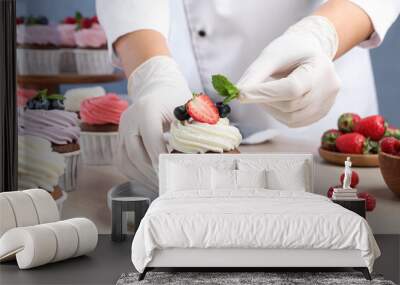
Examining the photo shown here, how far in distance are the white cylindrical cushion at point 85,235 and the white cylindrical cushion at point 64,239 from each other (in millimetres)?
30

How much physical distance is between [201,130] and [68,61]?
0.88 m

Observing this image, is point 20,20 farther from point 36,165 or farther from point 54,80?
point 36,165

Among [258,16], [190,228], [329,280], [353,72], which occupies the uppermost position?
[258,16]

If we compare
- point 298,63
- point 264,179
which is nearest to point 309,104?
point 298,63

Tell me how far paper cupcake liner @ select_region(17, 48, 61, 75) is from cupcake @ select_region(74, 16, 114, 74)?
0.42 feet

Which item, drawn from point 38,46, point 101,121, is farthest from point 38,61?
point 101,121

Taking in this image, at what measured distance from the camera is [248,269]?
139 inches

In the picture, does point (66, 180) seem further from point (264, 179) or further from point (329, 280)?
point (329, 280)

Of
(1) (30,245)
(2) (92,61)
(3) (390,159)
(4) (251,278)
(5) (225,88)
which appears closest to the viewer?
(4) (251,278)

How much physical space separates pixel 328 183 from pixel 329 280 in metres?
1.13

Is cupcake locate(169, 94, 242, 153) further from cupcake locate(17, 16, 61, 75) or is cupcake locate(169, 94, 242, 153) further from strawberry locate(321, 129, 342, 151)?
cupcake locate(17, 16, 61, 75)

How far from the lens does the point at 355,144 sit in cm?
423

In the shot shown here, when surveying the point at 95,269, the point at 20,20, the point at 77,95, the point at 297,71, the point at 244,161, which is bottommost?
the point at 95,269

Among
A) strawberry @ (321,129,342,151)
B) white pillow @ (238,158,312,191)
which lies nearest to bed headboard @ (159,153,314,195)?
white pillow @ (238,158,312,191)
